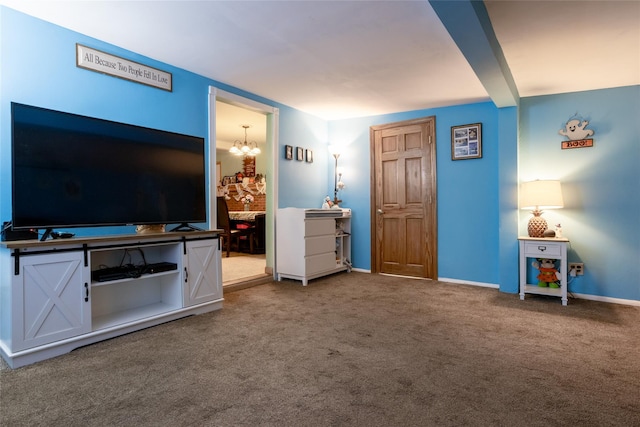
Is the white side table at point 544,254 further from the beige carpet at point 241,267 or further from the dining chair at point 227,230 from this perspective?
the dining chair at point 227,230

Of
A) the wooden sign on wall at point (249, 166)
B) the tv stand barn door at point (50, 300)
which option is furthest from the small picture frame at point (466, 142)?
the wooden sign on wall at point (249, 166)

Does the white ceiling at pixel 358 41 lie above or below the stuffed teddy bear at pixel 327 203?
above

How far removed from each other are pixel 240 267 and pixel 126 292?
2.39m

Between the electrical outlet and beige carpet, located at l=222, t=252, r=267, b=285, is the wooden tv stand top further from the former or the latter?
the electrical outlet

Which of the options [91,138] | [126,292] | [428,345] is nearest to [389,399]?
[428,345]

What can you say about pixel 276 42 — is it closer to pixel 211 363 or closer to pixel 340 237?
pixel 211 363

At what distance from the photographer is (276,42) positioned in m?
2.81

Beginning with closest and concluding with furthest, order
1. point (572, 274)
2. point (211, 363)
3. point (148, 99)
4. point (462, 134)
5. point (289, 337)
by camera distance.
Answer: point (211, 363) → point (289, 337) → point (148, 99) → point (572, 274) → point (462, 134)

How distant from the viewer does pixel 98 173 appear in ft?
8.32

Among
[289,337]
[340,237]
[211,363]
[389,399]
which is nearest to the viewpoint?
[389,399]

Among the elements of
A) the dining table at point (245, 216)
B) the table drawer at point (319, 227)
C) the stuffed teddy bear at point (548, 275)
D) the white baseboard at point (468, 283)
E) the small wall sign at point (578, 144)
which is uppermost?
the small wall sign at point (578, 144)

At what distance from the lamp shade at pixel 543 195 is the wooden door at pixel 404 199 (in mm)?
1158

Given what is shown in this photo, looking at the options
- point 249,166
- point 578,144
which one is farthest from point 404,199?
point 249,166

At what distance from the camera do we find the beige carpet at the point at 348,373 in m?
1.61
